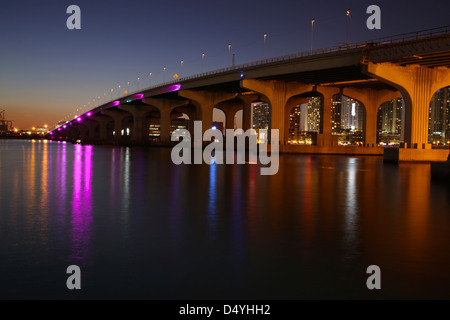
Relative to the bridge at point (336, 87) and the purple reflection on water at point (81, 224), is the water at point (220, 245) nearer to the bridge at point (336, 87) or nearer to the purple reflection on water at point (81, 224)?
the purple reflection on water at point (81, 224)

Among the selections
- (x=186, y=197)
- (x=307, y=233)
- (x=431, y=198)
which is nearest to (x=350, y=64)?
(x=431, y=198)

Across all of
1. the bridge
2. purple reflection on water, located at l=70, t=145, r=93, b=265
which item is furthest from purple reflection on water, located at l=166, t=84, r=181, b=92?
purple reflection on water, located at l=70, t=145, r=93, b=265

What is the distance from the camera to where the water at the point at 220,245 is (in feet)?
18.7

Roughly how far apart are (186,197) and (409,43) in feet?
106

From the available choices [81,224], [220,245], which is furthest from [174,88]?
[220,245]

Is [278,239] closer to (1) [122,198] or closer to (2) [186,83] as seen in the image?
(1) [122,198]

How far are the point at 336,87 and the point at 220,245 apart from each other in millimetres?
64205

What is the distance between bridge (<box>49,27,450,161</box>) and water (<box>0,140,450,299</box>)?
3101 centimetres

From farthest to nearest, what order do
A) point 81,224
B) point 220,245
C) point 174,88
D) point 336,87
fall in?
point 174,88 → point 336,87 → point 81,224 → point 220,245

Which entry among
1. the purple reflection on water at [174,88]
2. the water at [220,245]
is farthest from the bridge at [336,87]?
the water at [220,245]

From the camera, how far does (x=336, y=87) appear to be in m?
68.2

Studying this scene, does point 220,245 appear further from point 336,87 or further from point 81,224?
point 336,87

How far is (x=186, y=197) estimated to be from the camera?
14680 mm

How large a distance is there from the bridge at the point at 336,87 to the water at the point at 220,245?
3101 cm
